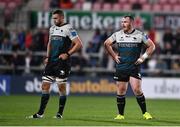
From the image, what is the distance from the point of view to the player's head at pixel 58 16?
47.1ft

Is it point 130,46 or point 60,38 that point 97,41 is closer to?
point 130,46

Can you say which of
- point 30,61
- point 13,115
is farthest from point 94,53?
point 13,115

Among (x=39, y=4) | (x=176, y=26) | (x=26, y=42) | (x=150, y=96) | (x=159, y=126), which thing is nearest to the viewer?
(x=159, y=126)

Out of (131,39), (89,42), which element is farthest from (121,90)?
(89,42)

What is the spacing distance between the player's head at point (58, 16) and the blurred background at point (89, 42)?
11696 mm

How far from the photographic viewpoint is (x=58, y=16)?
567 inches

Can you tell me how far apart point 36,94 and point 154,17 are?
725cm

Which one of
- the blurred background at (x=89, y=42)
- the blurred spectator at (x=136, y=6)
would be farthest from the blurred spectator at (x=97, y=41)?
the blurred spectator at (x=136, y=6)

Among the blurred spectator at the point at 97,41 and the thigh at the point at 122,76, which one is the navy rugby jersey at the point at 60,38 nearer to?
the thigh at the point at 122,76

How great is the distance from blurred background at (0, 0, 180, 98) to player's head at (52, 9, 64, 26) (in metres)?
11.7

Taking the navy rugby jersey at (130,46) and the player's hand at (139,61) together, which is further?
the navy rugby jersey at (130,46)

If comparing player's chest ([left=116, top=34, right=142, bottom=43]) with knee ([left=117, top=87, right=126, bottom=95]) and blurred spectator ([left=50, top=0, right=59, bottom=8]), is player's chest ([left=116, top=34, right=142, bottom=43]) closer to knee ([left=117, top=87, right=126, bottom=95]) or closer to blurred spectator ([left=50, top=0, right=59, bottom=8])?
knee ([left=117, top=87, right=126, bottom=95])

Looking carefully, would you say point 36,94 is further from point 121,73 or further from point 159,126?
point 159,126

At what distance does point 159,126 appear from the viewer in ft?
42.1
